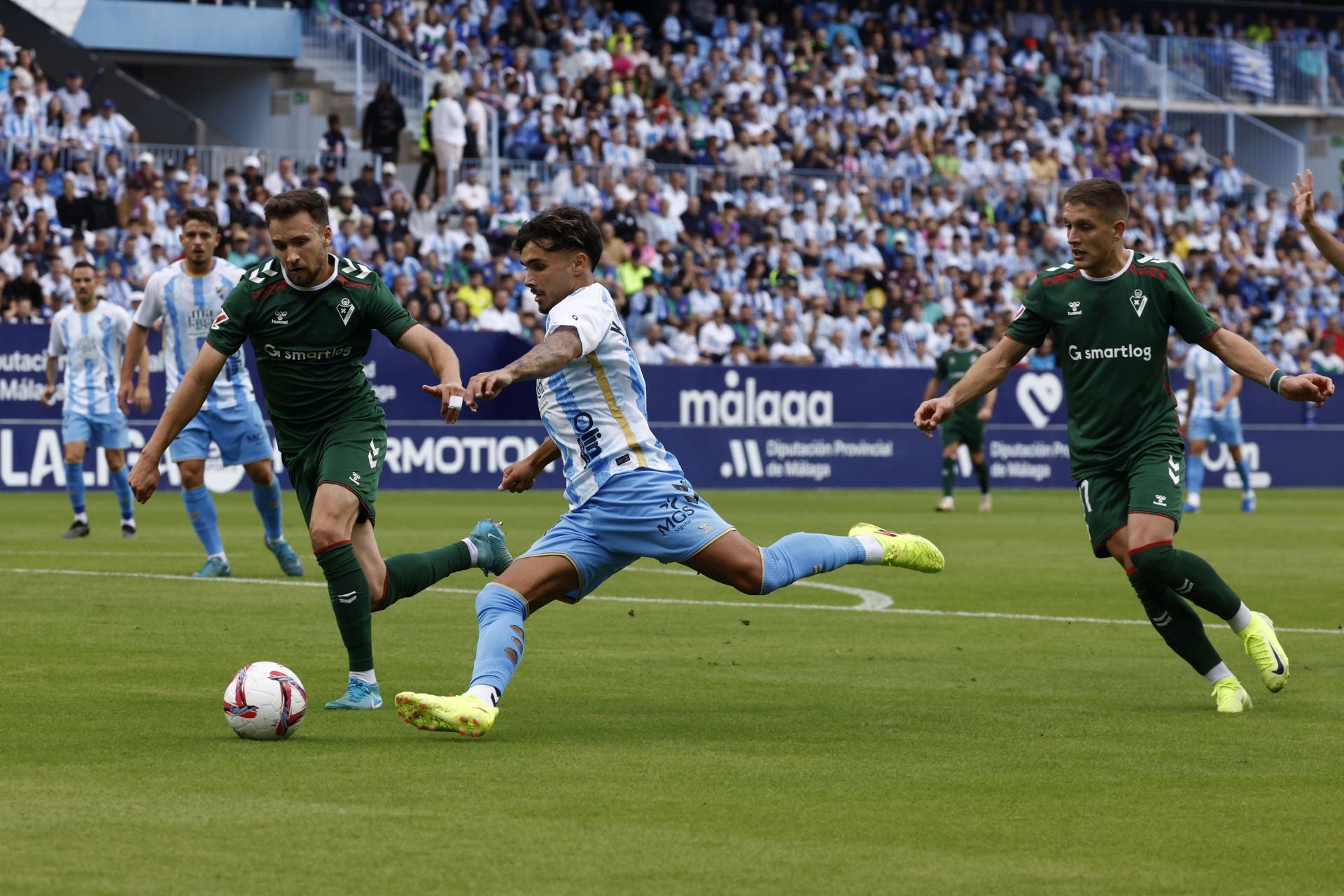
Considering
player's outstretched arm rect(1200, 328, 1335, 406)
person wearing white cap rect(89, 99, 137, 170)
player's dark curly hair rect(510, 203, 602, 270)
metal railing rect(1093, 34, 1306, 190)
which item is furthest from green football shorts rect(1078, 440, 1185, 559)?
metal railing rect(1093, 34, 1306, 190)

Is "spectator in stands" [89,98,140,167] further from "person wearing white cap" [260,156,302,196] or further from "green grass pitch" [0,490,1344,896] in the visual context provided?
"green grass pitch" [0,490,1344,896]

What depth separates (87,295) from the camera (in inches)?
714

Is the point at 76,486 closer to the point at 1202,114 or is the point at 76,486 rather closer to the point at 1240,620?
the point at 1240,620

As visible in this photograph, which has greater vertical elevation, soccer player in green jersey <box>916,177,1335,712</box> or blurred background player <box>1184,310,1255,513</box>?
soccer player in green jersey <box>916,177,1335,712</box>

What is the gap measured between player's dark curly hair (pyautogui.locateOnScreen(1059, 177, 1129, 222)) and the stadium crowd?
19.8m

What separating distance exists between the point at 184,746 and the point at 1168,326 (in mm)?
4407

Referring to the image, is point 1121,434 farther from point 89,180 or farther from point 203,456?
point 89,180

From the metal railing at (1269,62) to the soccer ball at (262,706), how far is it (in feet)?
137

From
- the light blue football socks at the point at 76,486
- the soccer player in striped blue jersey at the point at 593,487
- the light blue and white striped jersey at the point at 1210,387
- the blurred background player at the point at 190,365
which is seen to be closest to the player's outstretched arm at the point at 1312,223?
the soccer player in striped blue jersey at the point at 593,487

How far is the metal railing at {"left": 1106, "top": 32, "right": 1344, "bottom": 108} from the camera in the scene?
47.0 m

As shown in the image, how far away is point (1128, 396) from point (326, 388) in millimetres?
A: 3443

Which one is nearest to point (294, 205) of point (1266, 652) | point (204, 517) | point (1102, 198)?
point (1102, 198)

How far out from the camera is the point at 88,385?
60.4 ft

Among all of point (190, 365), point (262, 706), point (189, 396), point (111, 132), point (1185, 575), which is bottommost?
point (262, 706)
